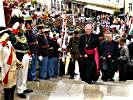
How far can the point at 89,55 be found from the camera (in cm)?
1462

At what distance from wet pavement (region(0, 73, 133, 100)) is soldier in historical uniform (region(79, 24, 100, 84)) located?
310 millimetres

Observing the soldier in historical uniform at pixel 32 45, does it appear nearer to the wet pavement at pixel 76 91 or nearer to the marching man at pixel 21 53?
the wet pavement at pixel 76 91

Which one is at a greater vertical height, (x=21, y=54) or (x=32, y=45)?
(x=21, y=54)

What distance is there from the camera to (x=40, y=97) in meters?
12.3

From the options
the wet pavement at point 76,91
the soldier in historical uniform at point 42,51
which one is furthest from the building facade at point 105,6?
the wet pavement at point 76,91

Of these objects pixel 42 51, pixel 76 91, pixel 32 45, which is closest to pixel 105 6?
pixel 42 51

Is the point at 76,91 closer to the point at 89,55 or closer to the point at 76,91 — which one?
the point at 76,91

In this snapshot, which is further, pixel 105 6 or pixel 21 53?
pixel 105 6

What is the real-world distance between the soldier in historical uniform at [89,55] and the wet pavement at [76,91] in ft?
1.02

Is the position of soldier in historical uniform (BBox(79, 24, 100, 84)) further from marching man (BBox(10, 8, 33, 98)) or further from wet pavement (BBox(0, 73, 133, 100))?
marching man (BBox(10, 8, 33, 98))

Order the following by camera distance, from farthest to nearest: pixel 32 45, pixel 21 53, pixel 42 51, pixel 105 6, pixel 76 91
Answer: pixel 105 6 → pixel 42 51 → pixel 32 45 → pixel 76 91 → pixel 21 53

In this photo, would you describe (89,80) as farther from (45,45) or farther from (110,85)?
(45,45)

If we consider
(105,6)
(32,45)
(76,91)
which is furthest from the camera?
(105,6)

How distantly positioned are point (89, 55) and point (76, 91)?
1683 millimetres
